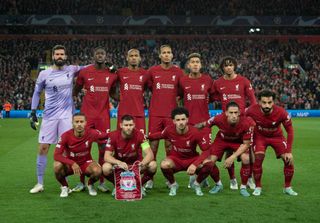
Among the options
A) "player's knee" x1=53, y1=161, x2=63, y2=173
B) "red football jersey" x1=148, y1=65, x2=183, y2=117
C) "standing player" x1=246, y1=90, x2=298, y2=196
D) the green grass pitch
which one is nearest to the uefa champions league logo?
the green grass pitch

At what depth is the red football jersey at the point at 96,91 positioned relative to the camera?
8250mm

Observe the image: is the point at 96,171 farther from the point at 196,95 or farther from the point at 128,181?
the point at 196,95

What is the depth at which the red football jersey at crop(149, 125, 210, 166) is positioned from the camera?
767cm

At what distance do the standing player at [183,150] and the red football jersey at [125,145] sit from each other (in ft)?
1.20

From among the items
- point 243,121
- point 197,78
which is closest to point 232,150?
point 243,121

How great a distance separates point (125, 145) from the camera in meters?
7.56

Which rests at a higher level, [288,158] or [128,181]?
[288,158]

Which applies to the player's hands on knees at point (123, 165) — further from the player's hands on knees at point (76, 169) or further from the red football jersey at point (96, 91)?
the red football jersey at point (96, 91)

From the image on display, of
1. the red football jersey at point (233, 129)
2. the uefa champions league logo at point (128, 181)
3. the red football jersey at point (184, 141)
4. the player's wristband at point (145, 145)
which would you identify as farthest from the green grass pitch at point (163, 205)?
the red football jersey at point (233, 129)

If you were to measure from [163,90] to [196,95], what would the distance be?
1.89ft

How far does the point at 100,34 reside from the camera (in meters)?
41.1

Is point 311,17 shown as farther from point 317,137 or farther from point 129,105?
point 129,105

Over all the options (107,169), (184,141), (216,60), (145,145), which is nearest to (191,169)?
(184,141)

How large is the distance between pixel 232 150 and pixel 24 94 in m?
25.3
